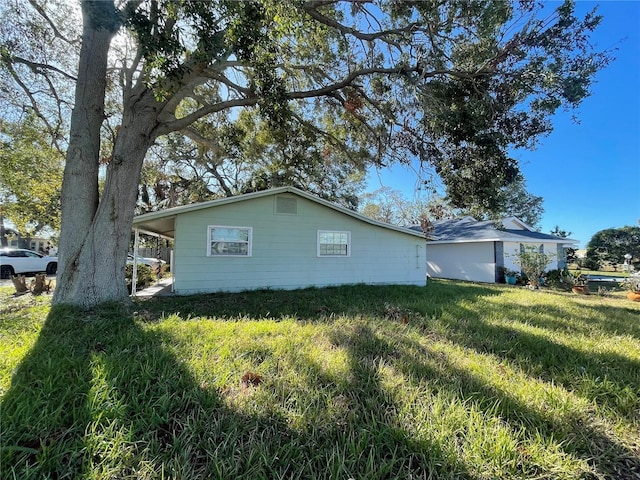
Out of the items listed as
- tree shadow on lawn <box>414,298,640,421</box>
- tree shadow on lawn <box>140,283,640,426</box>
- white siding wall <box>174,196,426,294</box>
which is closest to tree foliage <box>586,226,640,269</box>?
white siding wall <box>174,196,426,294</box>

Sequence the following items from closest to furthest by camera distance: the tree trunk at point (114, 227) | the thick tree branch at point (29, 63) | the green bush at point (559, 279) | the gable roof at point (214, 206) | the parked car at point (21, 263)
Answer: the tree trunk at point (114, 227)
the thick tree branch at point (29, 63)
the gable roof at point (214, 206)
the green bush at point (559, 279)
the parked car at point (21, 263)

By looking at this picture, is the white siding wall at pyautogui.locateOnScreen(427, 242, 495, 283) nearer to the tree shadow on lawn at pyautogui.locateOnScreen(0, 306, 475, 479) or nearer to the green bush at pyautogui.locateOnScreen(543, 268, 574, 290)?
the green bush at pyautogui.locateOnScreen(543, 268, 574, 290)

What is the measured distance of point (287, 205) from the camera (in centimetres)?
953

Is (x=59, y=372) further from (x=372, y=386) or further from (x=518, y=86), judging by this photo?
(x=518, y=86)

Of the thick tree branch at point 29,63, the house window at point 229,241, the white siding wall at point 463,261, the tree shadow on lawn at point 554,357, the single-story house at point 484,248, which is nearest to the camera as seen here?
the tree shadow on lawn at point 554,357

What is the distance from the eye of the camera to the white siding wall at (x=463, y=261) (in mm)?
15016

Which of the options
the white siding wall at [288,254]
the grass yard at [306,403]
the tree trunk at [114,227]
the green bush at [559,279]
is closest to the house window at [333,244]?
the white siding wall at [288,254]

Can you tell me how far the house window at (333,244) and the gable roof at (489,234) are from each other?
17.2 feet

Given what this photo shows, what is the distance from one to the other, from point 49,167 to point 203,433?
17.0 meters

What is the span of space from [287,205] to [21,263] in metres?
14.5

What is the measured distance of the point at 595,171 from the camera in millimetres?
18562

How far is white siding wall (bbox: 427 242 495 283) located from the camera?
49.3 ft

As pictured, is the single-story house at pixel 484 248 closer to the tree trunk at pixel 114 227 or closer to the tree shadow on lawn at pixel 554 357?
the tree shadow on lawn at pixel 554 357

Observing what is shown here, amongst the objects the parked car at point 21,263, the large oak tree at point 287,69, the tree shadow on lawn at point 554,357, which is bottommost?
the tree shadow on lawn at point 554,357
